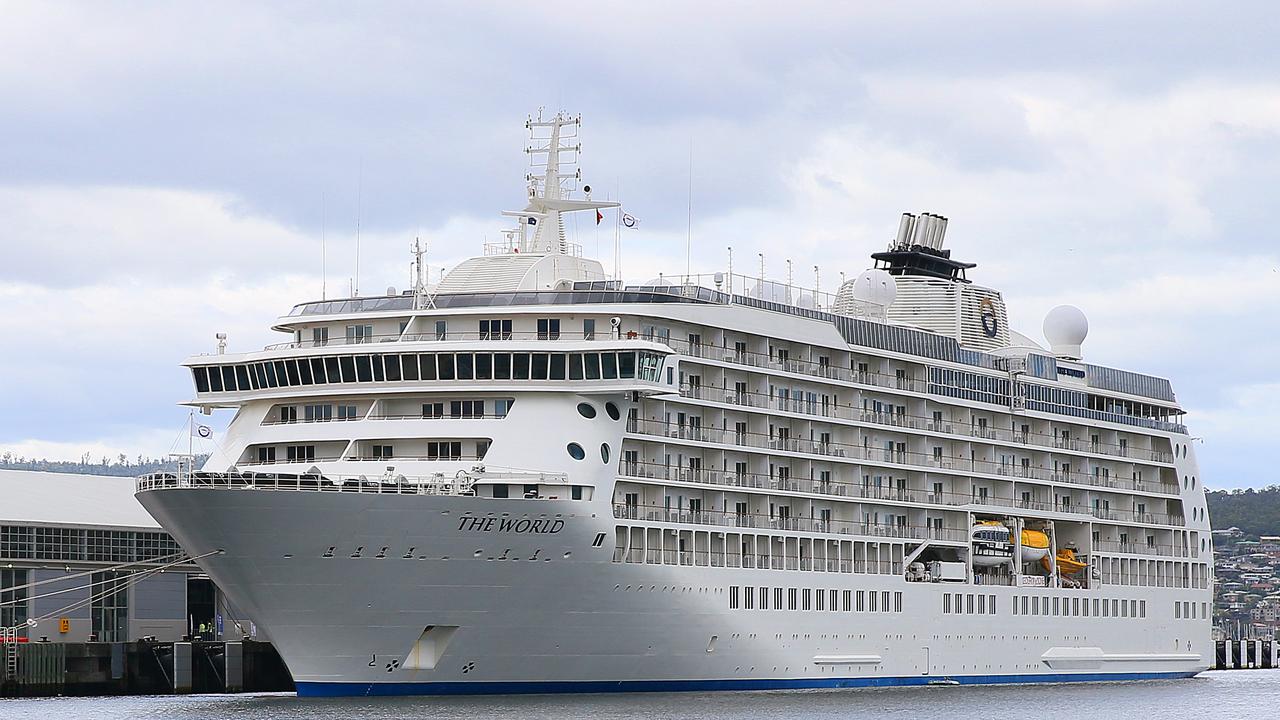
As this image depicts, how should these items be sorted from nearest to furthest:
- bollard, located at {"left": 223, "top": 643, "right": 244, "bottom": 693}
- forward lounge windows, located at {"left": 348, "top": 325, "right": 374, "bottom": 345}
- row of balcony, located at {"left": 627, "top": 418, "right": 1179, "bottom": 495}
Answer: forward lounge windows, located at {"left": 348, "top": 325, "right": 374, "bottom": 345} < row of balcony, located at {"left": 627, "top": 418, "right": 1179, "bottom": 495} < bollard, located at {"left": 223, "top": 643, "right": 244, "bottom": 693}

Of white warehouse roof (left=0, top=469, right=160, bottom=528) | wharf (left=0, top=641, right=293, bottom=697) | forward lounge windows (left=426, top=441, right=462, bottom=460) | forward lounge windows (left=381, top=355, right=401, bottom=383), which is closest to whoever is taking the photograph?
forward lounge windows (left=426, top=441, right=462, bottom=460)

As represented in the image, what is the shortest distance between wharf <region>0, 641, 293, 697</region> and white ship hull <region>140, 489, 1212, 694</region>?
9.04 m

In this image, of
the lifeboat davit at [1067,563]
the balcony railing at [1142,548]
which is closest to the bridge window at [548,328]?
the lifeboat davit at [1067,563]

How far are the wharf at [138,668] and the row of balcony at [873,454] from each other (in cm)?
1556

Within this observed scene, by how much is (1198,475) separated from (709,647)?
32.1 metres

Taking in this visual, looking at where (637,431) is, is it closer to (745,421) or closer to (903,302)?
(745,421)

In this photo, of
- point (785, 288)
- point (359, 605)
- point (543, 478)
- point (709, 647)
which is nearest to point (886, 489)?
point (785, 288)

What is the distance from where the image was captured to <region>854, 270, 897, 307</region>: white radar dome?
6988 centimetres

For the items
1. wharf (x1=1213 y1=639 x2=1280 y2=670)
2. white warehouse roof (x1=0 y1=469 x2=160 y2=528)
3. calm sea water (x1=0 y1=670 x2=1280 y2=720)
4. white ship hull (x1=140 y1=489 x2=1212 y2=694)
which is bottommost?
wharf (x1=1213 y1=639 x2=1280 y2=670)

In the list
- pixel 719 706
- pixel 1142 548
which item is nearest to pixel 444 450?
pixel 719 706

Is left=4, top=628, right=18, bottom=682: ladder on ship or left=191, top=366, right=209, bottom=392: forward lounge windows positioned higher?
left=191, top=366, right=209, bottom=392: forward lounge windows

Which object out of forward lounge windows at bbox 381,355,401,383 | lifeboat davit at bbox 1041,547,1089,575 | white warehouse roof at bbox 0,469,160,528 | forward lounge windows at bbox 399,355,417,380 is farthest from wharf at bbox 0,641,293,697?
lifeboat davit at bbox 1041,547,1089,575

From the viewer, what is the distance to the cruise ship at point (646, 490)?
1981 inches

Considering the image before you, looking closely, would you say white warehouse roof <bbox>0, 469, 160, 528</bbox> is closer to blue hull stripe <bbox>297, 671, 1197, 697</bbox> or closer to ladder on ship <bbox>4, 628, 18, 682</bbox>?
ladder on ship <bbox>4, 628, 18, 682</bbox>
